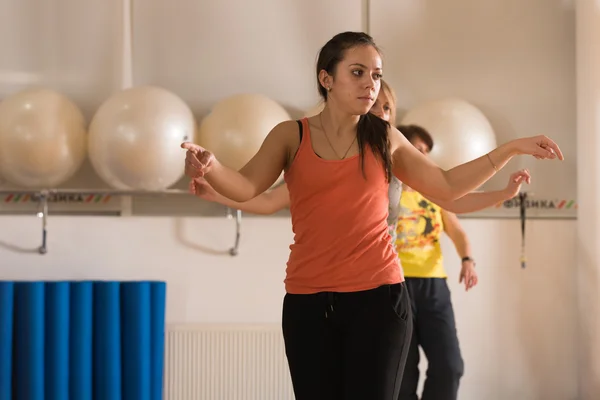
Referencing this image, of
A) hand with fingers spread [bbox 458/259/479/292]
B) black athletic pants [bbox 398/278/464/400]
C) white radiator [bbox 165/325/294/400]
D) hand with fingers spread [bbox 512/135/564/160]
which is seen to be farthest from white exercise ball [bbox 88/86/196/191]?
hand with fingers spread [bbox 512/135/564/160]

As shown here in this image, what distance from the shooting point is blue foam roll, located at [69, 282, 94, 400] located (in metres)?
4.10

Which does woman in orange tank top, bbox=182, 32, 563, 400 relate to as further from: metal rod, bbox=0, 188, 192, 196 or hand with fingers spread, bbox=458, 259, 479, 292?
metal rod, bbox=0, 188, 192, 196

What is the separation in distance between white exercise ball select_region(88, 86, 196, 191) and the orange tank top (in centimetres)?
201

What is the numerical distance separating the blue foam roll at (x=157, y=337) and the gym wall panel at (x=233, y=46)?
1.04 metres

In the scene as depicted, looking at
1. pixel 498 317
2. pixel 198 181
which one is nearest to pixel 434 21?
pixel 498 317

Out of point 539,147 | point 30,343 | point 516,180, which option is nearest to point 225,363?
point 30,343

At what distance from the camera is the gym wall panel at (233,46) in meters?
4.62

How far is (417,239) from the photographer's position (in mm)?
3652

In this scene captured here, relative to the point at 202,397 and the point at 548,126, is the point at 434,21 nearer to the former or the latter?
the point at 548,126

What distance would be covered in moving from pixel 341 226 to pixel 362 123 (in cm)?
31

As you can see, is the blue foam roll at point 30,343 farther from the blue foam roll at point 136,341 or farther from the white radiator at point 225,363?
the white radiator at point 225,363

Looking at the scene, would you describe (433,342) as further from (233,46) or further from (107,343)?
(233,46)

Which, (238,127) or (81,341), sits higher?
(238,127)

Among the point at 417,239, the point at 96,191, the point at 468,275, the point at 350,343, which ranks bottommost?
the point at 350,343
